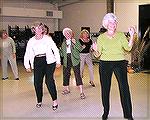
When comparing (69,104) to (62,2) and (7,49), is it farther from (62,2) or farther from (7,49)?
(62,2)

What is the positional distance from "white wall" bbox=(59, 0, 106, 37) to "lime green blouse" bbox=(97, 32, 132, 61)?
8070mm

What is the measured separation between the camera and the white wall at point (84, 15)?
1138 cm

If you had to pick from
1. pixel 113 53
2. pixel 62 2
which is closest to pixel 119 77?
pixel 113 53

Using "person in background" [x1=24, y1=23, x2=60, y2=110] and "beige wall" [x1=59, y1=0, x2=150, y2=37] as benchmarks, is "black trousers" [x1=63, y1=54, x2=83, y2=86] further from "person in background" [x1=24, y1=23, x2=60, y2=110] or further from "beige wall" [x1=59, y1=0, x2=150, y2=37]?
"beige wall" [x1=59, y1=0, x2=150, y2=37]

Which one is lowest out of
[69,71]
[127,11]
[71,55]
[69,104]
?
[69,104]

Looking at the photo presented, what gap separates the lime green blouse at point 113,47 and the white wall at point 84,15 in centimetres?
807

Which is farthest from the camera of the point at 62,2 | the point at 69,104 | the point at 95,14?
the point at 62,2

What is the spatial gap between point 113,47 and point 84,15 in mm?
9198

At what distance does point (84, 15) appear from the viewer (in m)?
12.2

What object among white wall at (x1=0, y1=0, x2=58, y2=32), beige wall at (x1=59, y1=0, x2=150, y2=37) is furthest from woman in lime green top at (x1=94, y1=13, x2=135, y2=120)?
white wall at (x1=0, y1=0, x2=58, y2=32)

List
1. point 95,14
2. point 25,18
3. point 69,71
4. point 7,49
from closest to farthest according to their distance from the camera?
point 69,71 → point 7,49 → point 95,14 → point 25,18

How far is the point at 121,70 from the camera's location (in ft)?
10.8

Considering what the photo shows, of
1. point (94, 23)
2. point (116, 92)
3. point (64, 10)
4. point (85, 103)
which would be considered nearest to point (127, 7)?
point (94, 23)

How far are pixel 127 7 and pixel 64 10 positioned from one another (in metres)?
4.47
